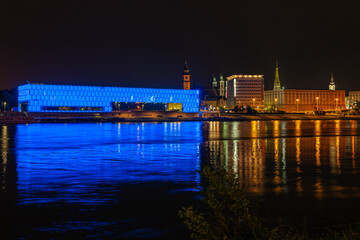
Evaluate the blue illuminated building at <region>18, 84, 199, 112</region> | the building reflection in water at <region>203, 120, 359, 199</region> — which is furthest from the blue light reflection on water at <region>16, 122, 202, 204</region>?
the blue illuminated building at <region>18, 84, 199, 112</region>

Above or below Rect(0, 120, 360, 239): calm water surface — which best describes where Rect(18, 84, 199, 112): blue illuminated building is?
above

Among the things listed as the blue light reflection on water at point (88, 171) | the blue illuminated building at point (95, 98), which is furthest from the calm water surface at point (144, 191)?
the blue illuminated building at point (95, 98)

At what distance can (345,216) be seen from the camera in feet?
31.7

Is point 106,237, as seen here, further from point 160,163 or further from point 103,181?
point 160,163

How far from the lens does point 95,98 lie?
143 metres

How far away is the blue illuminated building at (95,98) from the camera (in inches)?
5192

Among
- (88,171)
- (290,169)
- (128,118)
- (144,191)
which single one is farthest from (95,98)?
(144,191)

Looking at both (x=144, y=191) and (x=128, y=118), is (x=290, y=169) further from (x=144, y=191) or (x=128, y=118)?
(x=128, y=118)

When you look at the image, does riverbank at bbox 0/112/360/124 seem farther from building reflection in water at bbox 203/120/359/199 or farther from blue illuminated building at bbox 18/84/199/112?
building reflection in water at bbox 203/120/359/199

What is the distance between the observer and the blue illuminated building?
132 meters

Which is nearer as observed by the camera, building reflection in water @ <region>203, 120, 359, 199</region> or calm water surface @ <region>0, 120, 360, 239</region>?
calm water surface @ <region>0, 120, 360, 239</region>

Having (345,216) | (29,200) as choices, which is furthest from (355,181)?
(29,200)

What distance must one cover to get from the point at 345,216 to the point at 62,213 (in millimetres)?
7308

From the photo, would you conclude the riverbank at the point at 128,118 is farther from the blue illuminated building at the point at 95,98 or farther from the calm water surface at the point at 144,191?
the calm water surface at the point at 144,191
